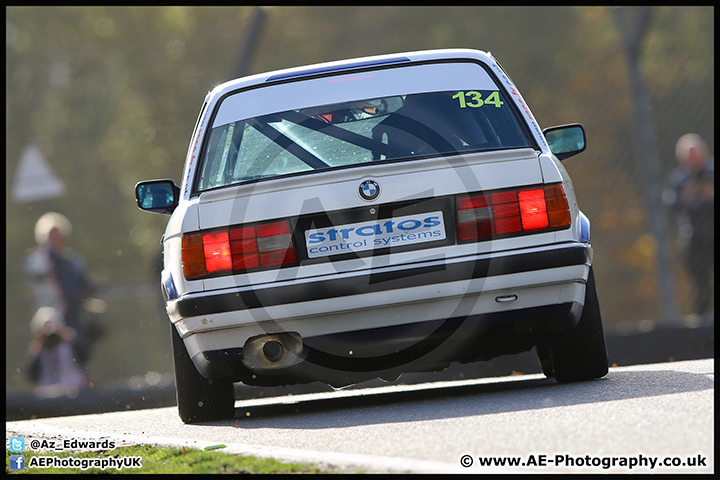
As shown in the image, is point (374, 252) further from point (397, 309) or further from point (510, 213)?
point (510, 213)

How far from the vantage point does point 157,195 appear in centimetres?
650

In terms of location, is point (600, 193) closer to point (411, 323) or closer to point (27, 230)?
point (411, 323)

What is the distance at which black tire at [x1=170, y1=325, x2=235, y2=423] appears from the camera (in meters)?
5.98

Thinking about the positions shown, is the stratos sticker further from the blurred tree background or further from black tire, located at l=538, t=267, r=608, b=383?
the blurred tree background

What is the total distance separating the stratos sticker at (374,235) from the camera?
5.34 metres

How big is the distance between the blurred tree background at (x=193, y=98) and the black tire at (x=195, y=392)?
5711 millimetres

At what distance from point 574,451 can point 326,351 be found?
5.97 ft

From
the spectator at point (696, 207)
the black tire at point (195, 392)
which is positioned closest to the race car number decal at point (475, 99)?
the black tire at point (195, 392)

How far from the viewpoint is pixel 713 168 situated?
11.7m

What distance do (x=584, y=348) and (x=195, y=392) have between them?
1977 millimetres

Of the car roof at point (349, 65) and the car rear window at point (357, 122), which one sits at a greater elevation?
the car roof at point (349, 65)

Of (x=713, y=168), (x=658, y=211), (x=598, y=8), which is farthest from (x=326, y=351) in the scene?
(x=598, y=8)

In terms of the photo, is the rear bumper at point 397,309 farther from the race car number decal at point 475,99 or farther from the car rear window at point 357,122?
the race car number decal at point 475,99

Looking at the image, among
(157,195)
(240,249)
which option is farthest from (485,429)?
(157,195)
